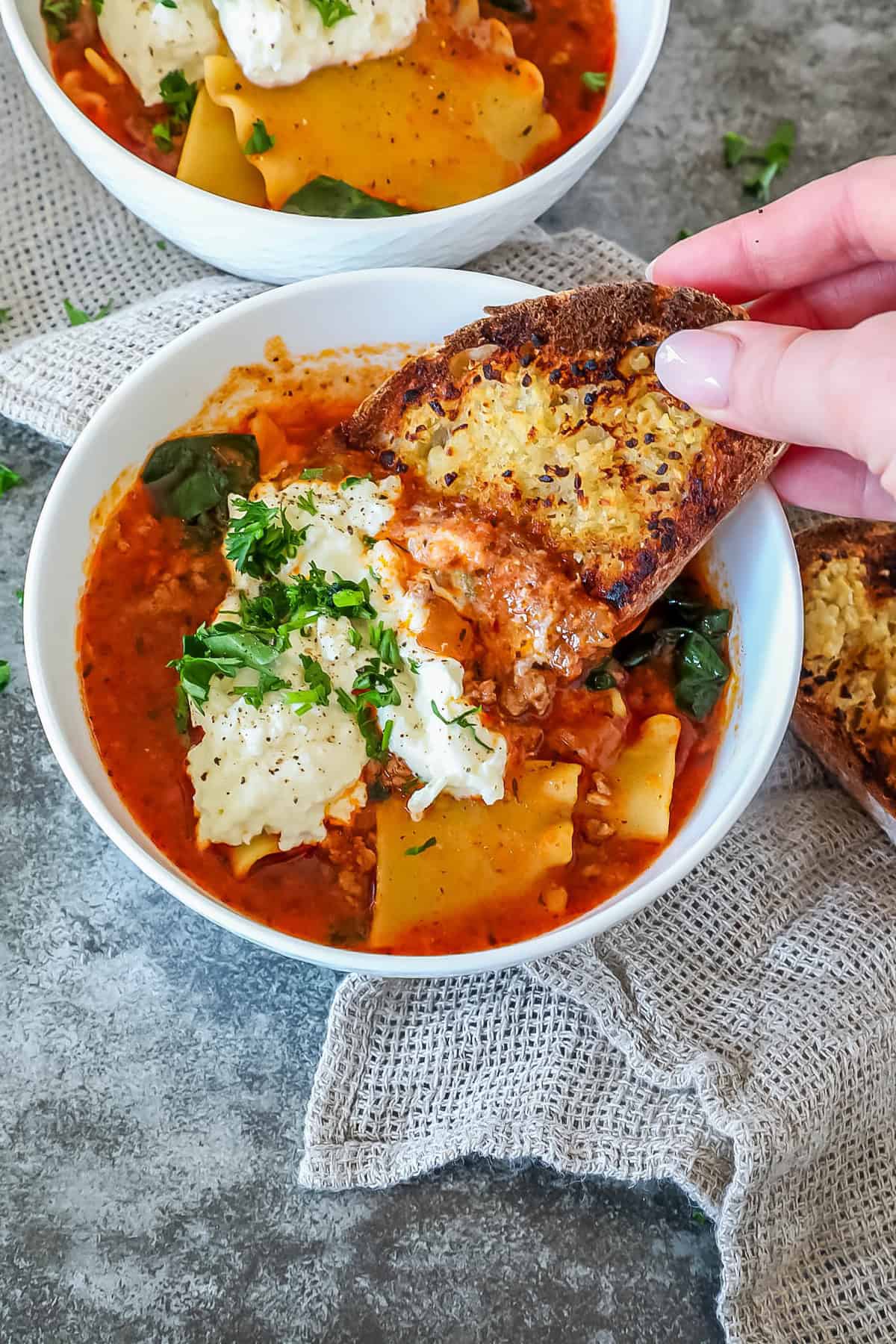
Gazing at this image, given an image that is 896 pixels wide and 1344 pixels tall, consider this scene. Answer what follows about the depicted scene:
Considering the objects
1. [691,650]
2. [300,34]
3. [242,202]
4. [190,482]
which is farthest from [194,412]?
[691,650]

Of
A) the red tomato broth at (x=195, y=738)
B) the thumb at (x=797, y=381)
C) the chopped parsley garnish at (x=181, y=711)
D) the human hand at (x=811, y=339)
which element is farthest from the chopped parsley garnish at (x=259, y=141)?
the chopped parsley garnish at (x=181, y=711)

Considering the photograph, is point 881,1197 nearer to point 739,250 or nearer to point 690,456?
point 690,456

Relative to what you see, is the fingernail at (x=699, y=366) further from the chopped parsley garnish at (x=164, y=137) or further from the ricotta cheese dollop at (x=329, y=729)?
the chopped parsley garnish at (x=164, y=137)

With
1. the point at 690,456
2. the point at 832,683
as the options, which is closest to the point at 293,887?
the point at 690,456

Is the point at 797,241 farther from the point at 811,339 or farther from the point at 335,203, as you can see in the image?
the point at 335,203

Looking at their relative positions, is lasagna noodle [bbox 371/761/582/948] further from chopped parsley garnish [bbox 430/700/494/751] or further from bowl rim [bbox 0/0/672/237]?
bowl rim [bbox 0/0/672/237]

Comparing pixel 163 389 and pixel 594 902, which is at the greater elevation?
pixel 163 389
